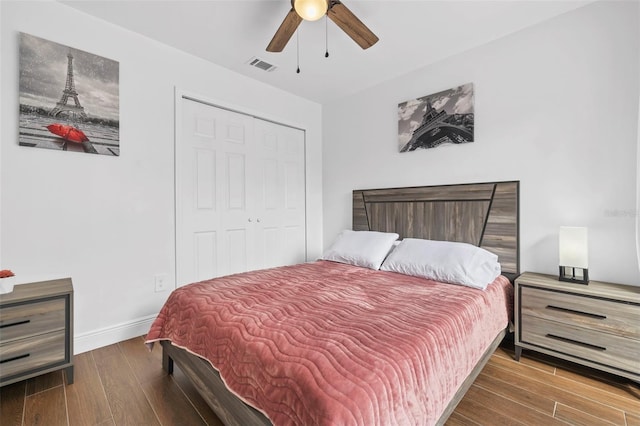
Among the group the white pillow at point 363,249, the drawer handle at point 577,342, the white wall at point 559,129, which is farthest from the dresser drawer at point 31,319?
the drawer handle at point 577,342

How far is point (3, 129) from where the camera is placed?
73.9 inches

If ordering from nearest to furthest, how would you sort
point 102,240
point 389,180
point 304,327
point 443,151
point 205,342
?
point 304,327 → point 205,342 → point 102,240 → point 443,151 → point 389,180

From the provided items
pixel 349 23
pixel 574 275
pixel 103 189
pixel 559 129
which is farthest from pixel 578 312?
pixel 103 189

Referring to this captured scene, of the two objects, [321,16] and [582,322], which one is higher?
[321,16]

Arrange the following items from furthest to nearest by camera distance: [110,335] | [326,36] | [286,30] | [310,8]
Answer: [326,36] → [110,335] → [286,30] → [310,8]

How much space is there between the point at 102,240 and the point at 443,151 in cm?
313

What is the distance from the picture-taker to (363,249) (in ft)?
A: 9.02

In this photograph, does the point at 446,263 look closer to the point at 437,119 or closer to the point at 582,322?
the point at 582,322

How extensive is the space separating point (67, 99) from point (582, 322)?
3885mm

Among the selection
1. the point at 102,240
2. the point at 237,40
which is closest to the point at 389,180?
the point at 237,40

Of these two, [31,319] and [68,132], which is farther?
[68,132]

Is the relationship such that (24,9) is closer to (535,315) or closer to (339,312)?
(339,312)

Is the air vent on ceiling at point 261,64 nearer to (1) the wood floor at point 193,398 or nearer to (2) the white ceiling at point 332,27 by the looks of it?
(2) the white ceiling at point 332,27

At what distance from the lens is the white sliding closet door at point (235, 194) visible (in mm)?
2758
